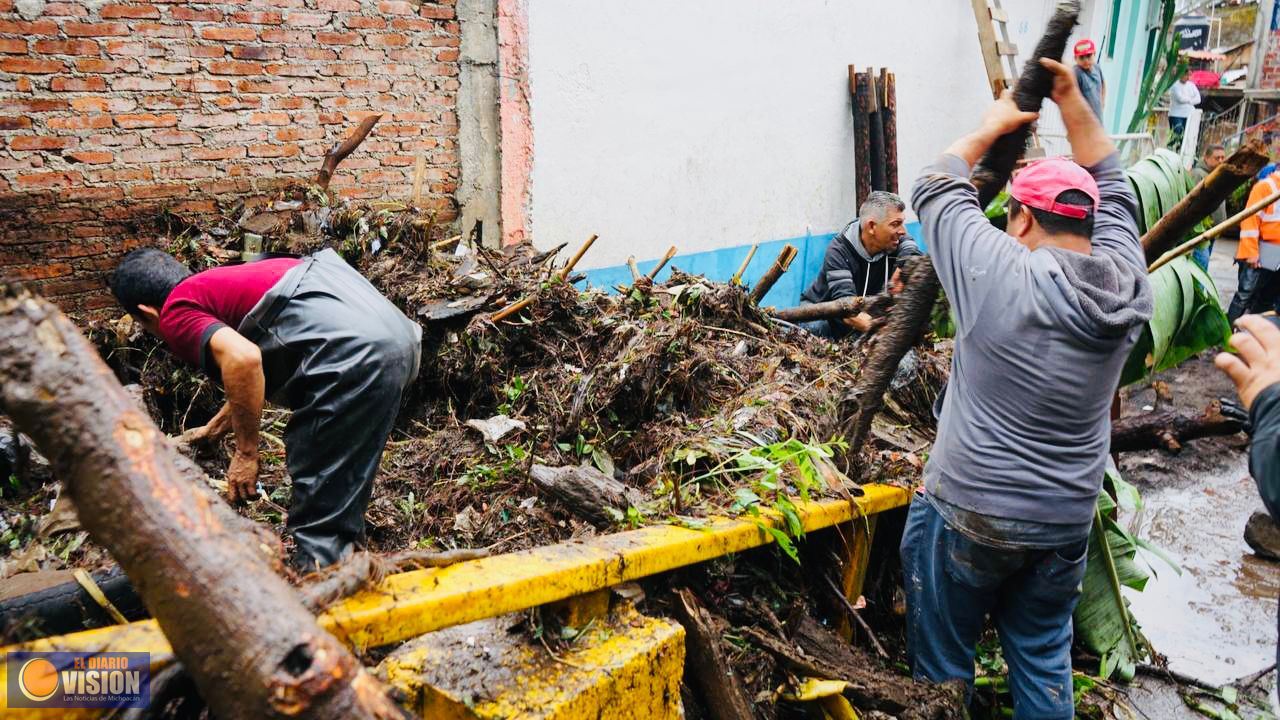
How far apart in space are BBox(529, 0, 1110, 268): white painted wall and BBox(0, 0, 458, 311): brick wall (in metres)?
1.07

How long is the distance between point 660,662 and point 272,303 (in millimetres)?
1974

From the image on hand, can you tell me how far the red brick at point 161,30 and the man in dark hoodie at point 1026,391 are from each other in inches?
168

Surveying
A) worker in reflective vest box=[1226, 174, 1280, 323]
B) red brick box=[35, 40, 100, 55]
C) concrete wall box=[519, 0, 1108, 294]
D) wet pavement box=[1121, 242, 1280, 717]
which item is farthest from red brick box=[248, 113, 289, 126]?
worker in reflective vest box=[1226, 174, 1280, 323]

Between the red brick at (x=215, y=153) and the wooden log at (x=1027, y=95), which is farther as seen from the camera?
the red brick at (x=215, y=153)

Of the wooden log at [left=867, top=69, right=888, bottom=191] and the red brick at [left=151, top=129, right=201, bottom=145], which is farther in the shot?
the wooden log at [left=867, top=69, right=888, bottom=191]

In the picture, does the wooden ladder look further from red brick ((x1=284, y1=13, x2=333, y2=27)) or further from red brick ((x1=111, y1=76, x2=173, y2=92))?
red brick ((x1=111, y1=76, x2=173, y2=92))

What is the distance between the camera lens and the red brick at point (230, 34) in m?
5.17

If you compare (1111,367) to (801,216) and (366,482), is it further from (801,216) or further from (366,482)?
(801,216)

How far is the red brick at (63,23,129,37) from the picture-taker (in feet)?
15.5

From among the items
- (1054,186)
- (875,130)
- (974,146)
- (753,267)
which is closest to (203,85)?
(974,146)

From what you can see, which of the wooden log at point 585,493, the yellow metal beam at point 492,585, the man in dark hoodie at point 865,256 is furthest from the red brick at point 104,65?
the man in dark hoodie at point 865,256

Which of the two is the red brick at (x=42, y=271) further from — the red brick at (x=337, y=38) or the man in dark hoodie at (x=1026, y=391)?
the man in dark hoodie at (x=1026, y=391)

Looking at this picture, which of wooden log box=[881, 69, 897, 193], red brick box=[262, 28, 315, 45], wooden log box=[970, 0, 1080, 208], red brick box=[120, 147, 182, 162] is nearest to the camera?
wooden log box=[970, 0, 1080, 208]

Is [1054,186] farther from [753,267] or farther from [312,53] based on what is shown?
[753,267]
